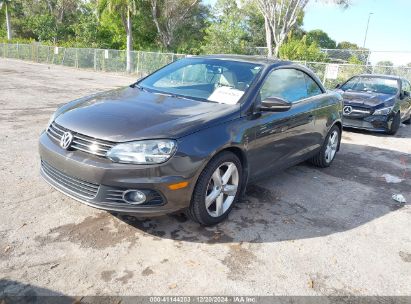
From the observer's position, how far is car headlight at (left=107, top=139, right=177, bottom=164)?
3.10 metres

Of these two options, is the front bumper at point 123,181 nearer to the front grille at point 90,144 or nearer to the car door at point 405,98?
the front grille at point 90,144

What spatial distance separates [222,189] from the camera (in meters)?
3.73

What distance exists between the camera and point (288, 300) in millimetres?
2783

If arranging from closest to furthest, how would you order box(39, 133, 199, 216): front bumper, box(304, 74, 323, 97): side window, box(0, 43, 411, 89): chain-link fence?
box(39, 133, 199, 216): front bumper, box(304, 74, 323, 97): side window, box(0, 43, 411, 89): chain-link fence

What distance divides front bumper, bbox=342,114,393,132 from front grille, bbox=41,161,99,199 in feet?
25.3

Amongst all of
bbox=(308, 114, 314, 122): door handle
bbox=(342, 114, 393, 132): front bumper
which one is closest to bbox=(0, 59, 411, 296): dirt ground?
bbox=(308, 114, 314, 122): door handle

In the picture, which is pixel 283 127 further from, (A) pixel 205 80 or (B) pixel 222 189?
(B) pixel 222 189

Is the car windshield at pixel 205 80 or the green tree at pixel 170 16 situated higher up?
the green tree at pixel 170 16

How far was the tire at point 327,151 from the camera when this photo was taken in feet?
19.3

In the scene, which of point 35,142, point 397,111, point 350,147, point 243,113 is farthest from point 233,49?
point 243,113

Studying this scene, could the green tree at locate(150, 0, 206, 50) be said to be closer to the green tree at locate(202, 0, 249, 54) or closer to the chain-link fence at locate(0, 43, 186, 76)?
the chain-link fence at locate(0, 43, 186, 76)

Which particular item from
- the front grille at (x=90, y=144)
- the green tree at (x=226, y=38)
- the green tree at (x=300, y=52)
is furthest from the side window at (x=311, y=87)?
the green tree at (x=226, y=38)

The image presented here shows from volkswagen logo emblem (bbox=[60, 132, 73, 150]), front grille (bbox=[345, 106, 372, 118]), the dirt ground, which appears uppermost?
volkswagen logo emblem (bbox=[60, 132, 73, 150])

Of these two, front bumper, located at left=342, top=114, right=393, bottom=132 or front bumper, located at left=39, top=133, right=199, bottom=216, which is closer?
front bumper, located at left=39, top=133, right=199, bottom=216
